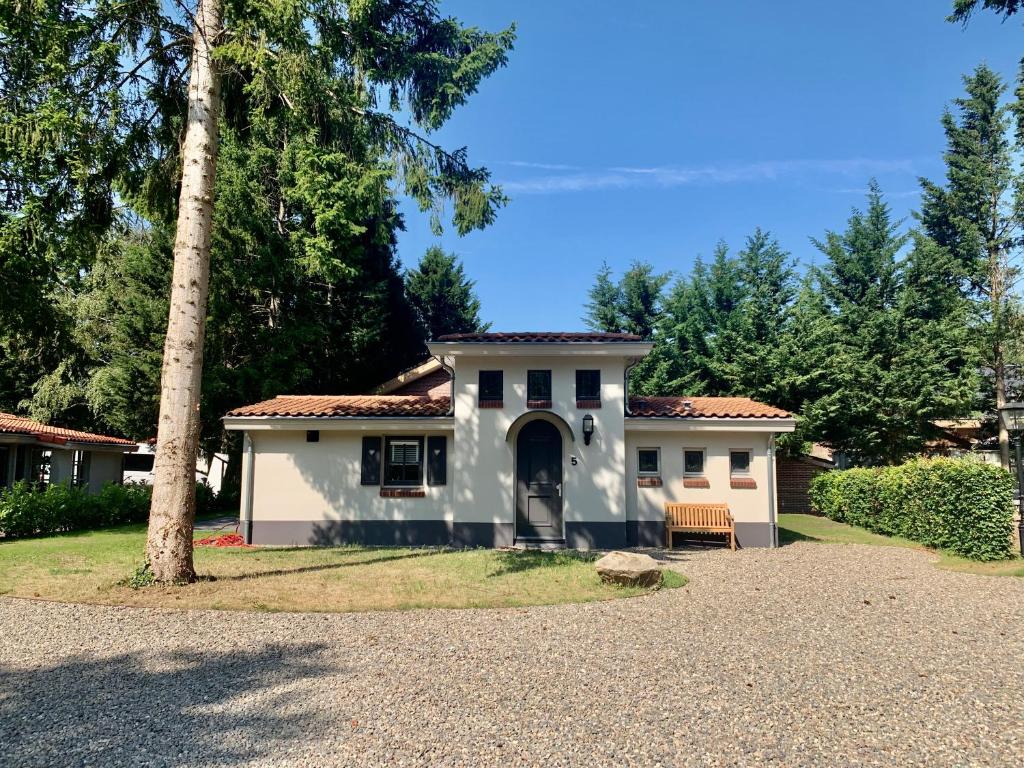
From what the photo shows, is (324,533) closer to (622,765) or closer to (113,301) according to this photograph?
(622,765)

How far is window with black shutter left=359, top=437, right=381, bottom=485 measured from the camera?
1434 centimetres

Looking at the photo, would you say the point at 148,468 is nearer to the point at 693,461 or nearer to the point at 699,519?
the point at 693,461

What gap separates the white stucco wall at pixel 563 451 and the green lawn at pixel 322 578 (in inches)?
48.5

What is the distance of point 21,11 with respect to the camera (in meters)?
9.65

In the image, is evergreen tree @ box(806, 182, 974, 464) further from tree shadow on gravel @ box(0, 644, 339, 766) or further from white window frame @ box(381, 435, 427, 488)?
tree shadow on gravel @ box(0, 644, 339, 766)

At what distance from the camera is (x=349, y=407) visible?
1475 centimetres

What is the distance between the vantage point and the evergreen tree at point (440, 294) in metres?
34.3

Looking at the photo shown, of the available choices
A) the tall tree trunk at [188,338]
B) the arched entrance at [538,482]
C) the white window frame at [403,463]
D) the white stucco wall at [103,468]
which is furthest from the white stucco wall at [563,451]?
the white stucco wall at [103,468]

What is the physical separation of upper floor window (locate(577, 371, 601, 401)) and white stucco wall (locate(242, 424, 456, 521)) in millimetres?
3086

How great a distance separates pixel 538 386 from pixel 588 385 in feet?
3.58

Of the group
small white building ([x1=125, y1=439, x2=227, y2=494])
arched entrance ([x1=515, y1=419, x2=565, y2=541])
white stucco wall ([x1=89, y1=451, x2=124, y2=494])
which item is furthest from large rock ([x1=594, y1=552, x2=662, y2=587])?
small white building ([x1=125, y1=439, x2=227, y2=494])

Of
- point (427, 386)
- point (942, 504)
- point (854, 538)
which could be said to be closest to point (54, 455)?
point (427, 386)

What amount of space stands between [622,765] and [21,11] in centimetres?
1266

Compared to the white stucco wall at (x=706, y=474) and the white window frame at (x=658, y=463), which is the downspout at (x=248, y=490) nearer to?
the white stucco wall at (x=706, y=474)
